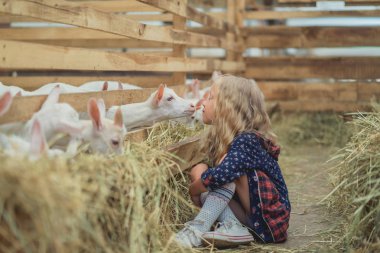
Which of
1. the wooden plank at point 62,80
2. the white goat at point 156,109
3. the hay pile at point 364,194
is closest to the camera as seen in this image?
the hay pile at point 364,194

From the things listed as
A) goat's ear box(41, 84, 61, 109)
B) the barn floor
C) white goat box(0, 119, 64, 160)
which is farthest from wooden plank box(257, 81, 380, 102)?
white goat box(0, 119, 64, 160)

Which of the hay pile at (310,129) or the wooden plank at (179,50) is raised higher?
the wooden plank at (179,50)

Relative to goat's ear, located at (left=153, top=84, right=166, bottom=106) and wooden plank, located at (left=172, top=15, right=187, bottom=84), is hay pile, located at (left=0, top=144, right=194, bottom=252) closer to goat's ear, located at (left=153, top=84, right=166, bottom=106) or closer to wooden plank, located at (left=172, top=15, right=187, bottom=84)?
goat's ear, located at (left=153, top=84, right=166, bottom=106)

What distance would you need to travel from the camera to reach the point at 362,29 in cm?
761

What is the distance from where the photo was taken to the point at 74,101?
Result: 3.29 metres

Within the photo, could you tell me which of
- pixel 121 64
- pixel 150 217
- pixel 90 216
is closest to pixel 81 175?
pixel 90 216

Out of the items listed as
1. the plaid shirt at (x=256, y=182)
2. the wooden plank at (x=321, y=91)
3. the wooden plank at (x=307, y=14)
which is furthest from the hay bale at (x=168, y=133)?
the wooden plank at (x=307, y=14)

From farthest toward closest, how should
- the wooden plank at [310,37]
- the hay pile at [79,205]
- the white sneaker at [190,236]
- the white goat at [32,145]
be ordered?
the wooden plank at [310,37] < the white sneaker at [190,236] < the white goat at [32,145] < the hay pile at [79,205]

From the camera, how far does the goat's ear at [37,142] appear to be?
260 cm

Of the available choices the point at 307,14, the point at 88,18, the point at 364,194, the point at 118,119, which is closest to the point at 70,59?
the point at 88,18

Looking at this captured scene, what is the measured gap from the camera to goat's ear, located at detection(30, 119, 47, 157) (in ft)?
8.54

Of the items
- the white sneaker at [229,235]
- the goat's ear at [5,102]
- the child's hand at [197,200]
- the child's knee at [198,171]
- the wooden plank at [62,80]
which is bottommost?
the white sneaker at [229,235]

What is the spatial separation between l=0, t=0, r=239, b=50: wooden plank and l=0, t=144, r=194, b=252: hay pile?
79 centimetres

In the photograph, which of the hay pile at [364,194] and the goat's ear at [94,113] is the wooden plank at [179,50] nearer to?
Answer: the hay pile at [364,194]
